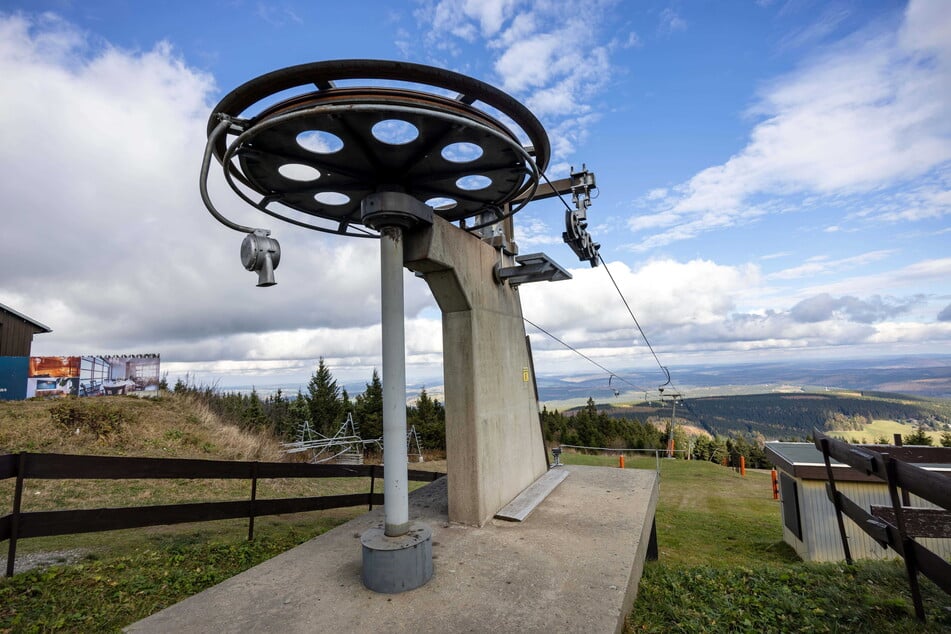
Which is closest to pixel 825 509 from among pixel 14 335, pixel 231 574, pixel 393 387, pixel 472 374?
pixel 472 374

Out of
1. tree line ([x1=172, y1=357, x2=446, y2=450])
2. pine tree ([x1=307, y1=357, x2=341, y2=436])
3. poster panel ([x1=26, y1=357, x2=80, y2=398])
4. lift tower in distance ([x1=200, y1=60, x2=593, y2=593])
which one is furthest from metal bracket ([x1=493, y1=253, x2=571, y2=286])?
pine tree ([x1=307, y1=357, x2=341, y2=436])

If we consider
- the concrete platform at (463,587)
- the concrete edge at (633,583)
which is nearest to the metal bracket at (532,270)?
the concrete platform at (463,587)

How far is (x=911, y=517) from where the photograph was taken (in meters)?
2.81

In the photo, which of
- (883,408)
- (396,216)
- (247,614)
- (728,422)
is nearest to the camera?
(247,614)

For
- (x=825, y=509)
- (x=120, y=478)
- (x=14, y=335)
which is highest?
(x=14, y=335)

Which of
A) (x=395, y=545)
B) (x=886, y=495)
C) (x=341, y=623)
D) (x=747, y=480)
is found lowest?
(x=747, y=480)

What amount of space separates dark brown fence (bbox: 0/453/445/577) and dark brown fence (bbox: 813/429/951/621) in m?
5.18

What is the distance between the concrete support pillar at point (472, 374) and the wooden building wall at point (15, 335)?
21.0 metres

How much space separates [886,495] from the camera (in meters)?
8.65

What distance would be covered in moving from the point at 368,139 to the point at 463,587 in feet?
11.5

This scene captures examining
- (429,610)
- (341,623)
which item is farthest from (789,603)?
(341,623)

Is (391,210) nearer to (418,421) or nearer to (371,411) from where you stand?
(418,421)

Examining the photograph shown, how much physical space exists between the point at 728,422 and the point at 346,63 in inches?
6597

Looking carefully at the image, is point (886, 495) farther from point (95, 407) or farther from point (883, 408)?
point (883, 408)
